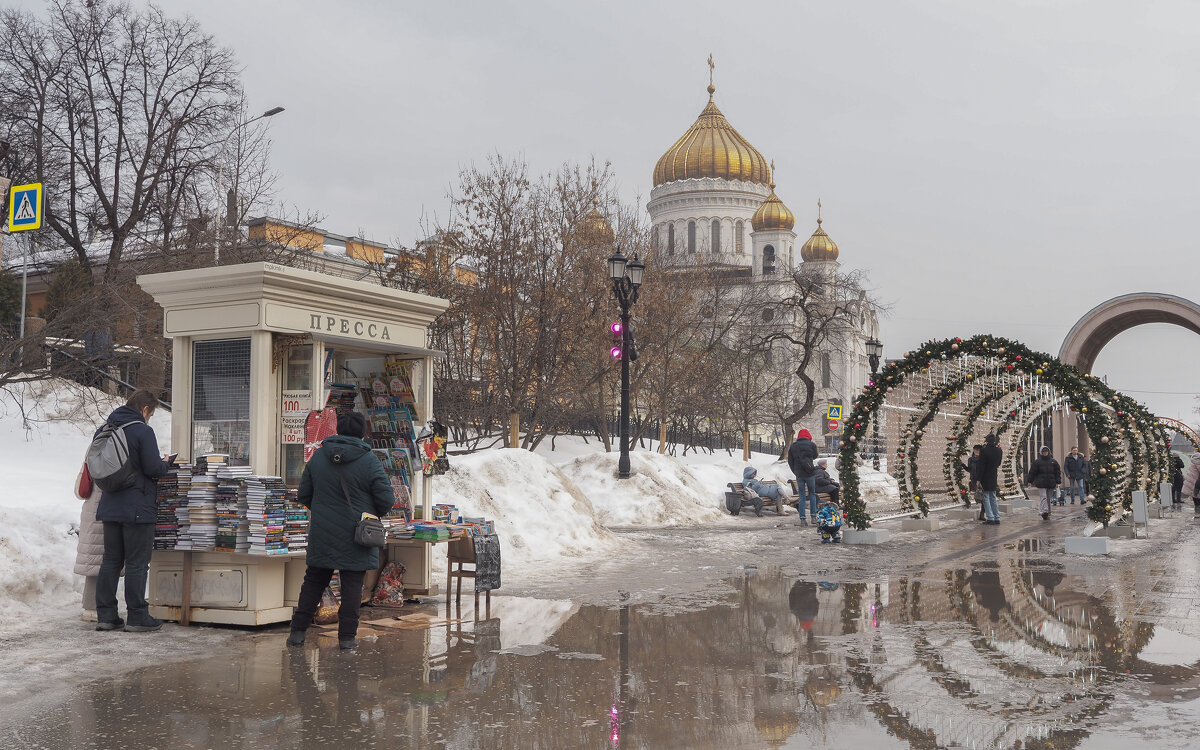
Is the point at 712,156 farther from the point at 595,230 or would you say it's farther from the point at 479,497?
the point at 479,497

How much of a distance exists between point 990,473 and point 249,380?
17328 mm

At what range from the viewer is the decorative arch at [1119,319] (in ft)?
116

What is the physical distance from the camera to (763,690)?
7.03m

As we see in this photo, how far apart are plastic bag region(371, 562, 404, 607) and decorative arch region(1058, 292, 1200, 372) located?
1251 inches

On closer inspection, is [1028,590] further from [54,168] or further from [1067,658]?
[54,168]

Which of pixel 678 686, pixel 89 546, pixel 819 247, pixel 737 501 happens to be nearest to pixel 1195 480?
pixel 737 501

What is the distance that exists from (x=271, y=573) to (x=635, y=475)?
15323 mm

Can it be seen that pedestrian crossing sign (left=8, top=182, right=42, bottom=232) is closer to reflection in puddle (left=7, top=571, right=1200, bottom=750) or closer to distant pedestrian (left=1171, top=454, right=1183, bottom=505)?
reflection in puddle (left=7, top=571, right=1200, bottom=750)

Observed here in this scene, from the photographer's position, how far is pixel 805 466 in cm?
2123

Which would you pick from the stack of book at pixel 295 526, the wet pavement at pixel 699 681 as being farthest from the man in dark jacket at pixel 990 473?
the stack of book at pixel 295 526

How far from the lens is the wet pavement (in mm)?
5910

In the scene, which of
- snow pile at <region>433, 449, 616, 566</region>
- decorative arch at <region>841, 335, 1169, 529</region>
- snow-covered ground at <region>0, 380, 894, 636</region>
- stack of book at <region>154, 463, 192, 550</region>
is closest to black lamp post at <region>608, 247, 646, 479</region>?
snow-covered ground at <region>0, 380, 894, 636</region>

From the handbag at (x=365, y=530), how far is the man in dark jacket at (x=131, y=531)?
1.67 metres

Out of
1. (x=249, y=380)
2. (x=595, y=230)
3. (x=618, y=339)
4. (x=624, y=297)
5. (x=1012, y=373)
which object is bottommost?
(x=249, y=380)
